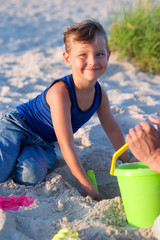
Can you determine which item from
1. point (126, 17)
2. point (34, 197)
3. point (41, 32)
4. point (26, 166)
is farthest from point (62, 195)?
point (41, 32)

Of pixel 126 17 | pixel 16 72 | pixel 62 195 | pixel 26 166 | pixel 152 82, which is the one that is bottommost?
pixel 62 195

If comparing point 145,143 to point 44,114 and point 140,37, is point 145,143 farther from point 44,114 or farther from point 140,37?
point 140,37

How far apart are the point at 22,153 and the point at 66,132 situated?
0.39 meters

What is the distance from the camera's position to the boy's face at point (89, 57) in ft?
6.34

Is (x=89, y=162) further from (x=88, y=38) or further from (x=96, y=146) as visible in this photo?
(x=88, y=38)

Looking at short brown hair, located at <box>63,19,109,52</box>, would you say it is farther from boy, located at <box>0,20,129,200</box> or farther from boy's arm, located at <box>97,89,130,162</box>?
boy's arm, located at <box>97,89,130,162</box>

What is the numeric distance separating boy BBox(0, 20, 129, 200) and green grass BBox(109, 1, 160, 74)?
1.93m

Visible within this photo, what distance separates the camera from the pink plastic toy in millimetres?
1607

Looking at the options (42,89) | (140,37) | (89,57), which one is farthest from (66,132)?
(140,37)

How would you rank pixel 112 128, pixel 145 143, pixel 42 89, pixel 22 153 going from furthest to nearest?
1. pixel 42 89
2. pixel 112 128
3. pixel 22 153
4. pixel 145 143

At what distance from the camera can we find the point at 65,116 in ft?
6.28

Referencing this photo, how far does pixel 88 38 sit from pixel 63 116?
505 mm

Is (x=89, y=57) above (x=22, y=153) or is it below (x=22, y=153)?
above

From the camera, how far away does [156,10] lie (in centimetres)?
416
